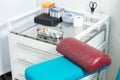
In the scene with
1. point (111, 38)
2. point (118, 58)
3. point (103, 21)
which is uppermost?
point (103, 21)

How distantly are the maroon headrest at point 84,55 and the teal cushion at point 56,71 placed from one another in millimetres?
40

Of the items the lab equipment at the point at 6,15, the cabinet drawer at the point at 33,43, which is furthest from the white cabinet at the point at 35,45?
the lab equipment at the point at 6,15

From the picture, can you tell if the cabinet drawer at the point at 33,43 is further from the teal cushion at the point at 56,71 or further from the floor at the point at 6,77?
the floor at the point at 6,77

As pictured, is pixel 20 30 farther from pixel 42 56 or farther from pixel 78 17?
pixel 78 17

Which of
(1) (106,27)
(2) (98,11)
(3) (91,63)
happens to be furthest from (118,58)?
(3) (91,63)

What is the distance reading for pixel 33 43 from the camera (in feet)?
6.48

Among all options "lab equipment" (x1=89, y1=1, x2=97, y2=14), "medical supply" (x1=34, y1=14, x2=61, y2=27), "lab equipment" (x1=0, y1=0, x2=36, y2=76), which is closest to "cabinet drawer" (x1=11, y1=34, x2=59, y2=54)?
"medical supply" (x1=34, y1=14, x2=61, y2=27)

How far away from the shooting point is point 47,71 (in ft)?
4.74

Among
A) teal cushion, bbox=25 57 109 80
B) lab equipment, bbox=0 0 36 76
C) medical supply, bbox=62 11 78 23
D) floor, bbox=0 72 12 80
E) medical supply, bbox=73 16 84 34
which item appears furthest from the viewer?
floor, bbox=0 72 12 80

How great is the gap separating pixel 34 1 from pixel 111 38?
0.86 meters

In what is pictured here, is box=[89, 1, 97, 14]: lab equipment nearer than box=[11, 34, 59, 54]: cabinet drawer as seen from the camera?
No

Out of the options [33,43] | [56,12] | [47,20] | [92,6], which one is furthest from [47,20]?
[92,6]

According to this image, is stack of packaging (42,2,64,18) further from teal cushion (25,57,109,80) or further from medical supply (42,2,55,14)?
teal cushion (25,57,109,80)

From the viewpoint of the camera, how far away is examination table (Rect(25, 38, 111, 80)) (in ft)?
4.58
